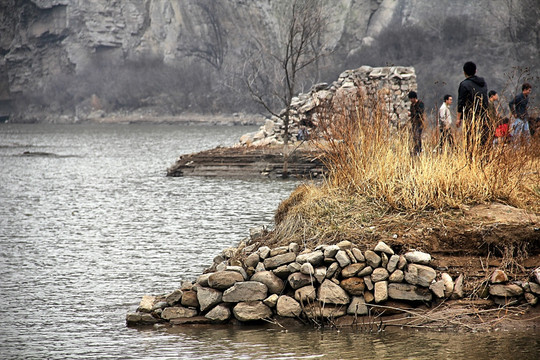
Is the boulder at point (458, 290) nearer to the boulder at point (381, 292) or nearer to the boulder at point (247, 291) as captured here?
the boulder at point (381, 292)

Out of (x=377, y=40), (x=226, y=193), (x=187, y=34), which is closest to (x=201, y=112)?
(x=187, y=34)

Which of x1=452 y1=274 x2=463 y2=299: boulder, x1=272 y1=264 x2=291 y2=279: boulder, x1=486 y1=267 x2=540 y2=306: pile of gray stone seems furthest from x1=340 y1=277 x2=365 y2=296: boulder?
x1=486 y1=267 x2=540 y2=306: pile of gray stone

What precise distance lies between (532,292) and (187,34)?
6157 inches

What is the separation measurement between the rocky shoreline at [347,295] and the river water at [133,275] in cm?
25

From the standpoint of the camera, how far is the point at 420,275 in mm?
8805

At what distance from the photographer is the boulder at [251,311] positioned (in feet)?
29.0

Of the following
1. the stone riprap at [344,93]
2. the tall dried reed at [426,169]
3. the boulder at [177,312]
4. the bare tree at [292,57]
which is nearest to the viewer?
the boulder at [177,312]

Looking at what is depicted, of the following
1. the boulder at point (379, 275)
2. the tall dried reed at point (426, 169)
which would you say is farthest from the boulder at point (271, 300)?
the tall dried reed at point (426, 169)

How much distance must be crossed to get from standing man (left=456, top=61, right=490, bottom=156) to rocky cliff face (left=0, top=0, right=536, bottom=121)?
434 ft

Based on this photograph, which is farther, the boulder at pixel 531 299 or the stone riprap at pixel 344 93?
the stone riprap at pixel 344 93

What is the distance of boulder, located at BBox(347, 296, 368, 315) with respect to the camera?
28.7ft

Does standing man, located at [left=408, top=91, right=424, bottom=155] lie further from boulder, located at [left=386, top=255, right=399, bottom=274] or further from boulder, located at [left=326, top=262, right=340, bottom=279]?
boulder, located at [left=326, top=262, right=340, bottom=279]

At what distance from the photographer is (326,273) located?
8914 millimetres

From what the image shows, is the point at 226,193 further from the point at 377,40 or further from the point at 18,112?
the point at 18,112
